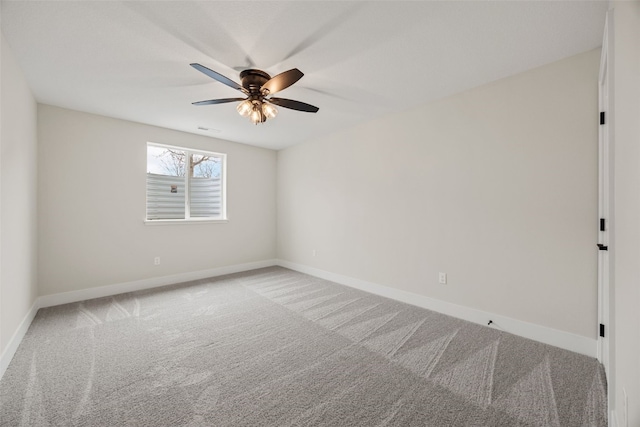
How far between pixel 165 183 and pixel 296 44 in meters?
3.36

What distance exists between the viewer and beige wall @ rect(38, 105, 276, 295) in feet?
10.8

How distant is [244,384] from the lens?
1.82 meters

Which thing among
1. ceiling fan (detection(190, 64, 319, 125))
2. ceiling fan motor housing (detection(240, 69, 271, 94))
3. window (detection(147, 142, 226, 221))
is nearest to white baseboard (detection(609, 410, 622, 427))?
ceiling fan (detection(190, 64, 319, 125))

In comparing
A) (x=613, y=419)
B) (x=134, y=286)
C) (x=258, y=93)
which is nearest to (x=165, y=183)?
(x=134, y=286)

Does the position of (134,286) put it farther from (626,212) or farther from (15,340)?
(626,212)

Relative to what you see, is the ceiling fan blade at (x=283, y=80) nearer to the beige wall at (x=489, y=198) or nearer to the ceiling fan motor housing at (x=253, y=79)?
the ceiling fan motor housing at (x=253, y=79)

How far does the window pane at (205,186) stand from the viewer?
4645mm

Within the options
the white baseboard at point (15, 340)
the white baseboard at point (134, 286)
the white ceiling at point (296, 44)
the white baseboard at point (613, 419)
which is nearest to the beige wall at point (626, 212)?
the white baseboard at point (613, 419)

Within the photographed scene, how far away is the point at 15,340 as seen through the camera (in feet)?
7.34

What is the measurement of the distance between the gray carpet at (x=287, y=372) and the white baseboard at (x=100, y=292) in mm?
84

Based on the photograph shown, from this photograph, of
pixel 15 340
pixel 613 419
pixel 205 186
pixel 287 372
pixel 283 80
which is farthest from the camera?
pixel 205 186

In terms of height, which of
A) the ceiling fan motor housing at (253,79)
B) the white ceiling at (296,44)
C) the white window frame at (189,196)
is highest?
the white ceiling at (296,44)

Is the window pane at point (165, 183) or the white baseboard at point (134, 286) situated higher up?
the window pane at point (165, 183)

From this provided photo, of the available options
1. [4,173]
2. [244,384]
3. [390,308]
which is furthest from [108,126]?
[390,308]
